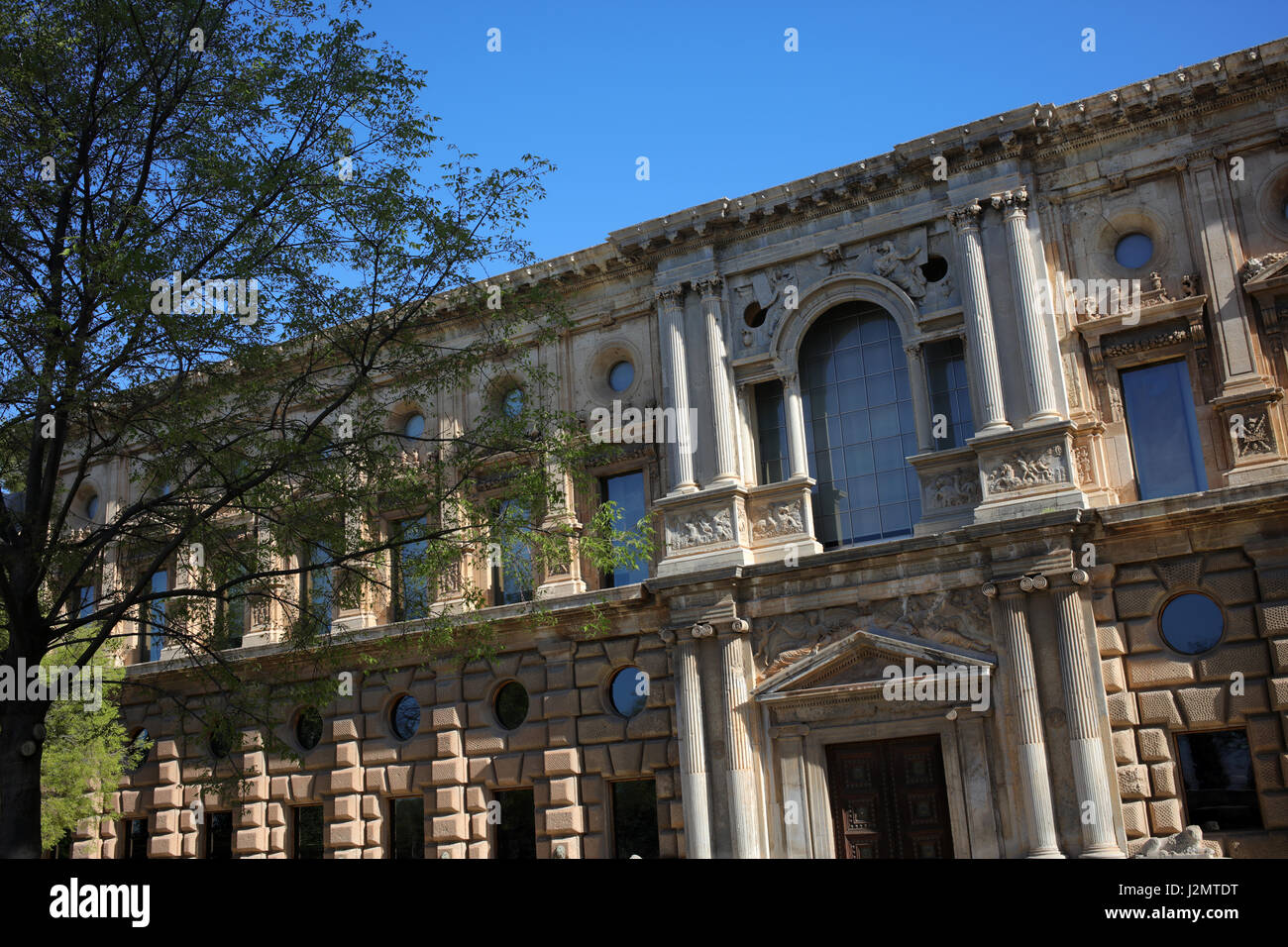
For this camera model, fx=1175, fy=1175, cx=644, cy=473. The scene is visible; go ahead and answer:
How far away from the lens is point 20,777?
48.7 feet

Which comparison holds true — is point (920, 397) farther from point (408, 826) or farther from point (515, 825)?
point (408, 826)

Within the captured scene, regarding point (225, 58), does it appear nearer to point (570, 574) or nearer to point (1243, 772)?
point (570, 574)

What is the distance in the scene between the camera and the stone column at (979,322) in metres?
21.4

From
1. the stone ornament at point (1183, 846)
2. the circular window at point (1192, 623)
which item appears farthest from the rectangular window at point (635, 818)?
the circular window at point (1192, 623)

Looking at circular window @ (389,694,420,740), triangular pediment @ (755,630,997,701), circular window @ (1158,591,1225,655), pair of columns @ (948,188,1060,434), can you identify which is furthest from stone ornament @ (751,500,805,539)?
circular window @ (389,694,420,740)

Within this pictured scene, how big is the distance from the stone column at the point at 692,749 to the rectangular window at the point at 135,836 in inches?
585

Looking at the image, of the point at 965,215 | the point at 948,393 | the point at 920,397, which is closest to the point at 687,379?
the point at 920,397

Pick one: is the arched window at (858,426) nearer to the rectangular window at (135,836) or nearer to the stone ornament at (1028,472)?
the stone ornament at (1028,472)

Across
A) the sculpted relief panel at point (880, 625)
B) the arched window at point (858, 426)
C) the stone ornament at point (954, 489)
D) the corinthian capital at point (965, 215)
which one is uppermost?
the corinthian capital at point (965, 215)

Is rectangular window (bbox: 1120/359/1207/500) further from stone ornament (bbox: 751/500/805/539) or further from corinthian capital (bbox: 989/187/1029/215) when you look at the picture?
stone ornament (bbox: 751/500/805/539)

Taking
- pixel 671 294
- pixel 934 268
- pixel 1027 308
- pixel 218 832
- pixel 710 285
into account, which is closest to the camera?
pixel 1027 308

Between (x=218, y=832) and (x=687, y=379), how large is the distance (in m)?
15.7

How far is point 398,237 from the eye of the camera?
1716cm

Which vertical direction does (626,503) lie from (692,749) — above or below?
above
